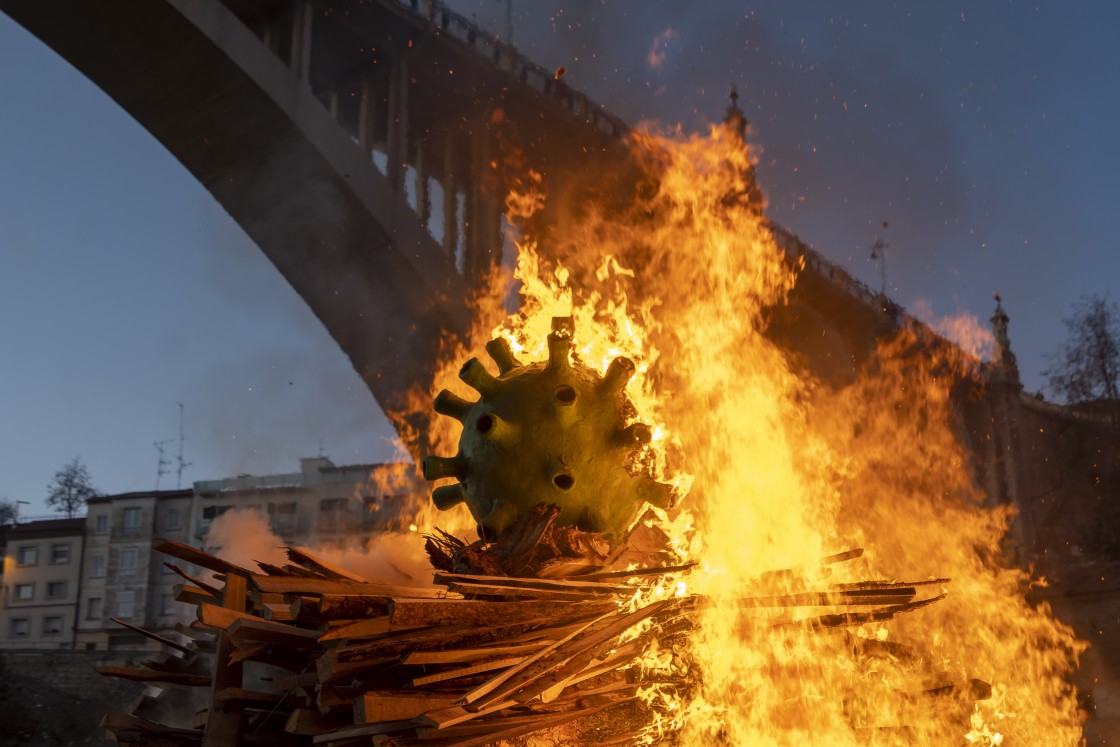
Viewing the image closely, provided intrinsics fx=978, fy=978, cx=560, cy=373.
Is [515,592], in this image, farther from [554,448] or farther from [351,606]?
[554,448]

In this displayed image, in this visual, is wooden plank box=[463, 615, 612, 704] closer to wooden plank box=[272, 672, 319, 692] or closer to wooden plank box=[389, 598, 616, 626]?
wooden plank box=[389, 598, 616, 626]

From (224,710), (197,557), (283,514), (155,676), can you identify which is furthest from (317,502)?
(197,557)

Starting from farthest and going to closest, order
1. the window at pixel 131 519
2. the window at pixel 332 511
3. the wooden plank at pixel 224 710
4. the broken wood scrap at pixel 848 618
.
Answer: the window at pixel 131 519 < the window at pixel 332 511 < the broken wood scrap at pixel 848 618 < the wooden plank at pixel 224 710

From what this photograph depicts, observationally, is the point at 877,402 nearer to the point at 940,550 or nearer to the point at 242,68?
the point at 940,550

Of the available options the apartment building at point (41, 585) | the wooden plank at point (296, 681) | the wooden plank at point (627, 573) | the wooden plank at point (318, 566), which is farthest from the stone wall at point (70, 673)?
the wooden plank at point (296, 681)

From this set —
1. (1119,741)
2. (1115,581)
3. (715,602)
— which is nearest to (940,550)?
(1115,581)

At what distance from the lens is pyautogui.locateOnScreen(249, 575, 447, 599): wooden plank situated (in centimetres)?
420

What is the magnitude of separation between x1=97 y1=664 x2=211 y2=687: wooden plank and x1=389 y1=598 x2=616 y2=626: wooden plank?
1.78 metres

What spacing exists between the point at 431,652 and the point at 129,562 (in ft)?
160

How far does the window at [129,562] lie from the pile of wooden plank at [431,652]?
154 ft

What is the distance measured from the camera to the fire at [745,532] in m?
5.72

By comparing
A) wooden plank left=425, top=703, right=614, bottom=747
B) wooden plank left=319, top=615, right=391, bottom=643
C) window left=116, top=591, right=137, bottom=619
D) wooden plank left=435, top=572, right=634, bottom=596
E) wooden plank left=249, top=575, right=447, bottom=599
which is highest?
window left=116, top=591, right=137, bottom=619

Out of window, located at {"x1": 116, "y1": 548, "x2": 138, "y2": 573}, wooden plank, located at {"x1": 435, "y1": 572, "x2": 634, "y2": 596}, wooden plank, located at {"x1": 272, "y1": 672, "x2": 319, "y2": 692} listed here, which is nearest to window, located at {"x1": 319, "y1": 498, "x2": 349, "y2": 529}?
window, located at {"x1": 116, "y1": 548, "x2": 138, "y2": 573}

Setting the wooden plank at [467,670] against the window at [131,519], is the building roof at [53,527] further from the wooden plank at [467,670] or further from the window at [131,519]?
the wooden plank at [467,670]
